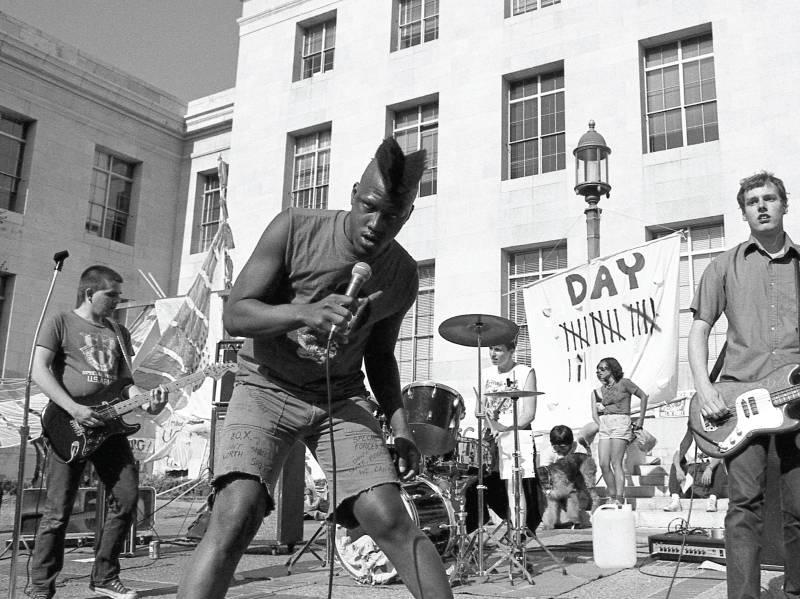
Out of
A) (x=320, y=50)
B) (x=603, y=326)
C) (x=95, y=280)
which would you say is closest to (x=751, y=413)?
(x=95, y=280)

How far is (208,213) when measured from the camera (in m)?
23.7

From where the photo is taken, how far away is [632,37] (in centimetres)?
1504

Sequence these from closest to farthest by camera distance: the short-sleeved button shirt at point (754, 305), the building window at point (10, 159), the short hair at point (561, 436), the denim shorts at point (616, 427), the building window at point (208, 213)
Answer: the short-sleeved button shirt at point (754, 305), the denim shorts at point (616, 427), the short hair at point (561, 436), the building window at point (10, 159), the building window at point (208, 213)

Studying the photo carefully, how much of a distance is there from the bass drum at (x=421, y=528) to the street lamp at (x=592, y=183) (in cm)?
619

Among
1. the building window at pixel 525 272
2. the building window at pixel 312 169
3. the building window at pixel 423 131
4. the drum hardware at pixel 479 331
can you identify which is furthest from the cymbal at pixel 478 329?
the building window at pixel 312 169

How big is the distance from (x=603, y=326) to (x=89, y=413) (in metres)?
7.93

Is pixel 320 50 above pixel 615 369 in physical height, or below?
above

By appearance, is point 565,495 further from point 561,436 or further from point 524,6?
point 524,6

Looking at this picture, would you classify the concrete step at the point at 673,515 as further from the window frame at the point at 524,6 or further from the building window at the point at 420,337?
the window frame at the point at 524,6

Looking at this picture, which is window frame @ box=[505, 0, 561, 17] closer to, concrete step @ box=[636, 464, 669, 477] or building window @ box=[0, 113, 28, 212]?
concrete step @ box=[636, 464, 669, 477]

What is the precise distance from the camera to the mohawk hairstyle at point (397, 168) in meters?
2.48

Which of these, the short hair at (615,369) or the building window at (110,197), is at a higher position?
the building window at (110,197)

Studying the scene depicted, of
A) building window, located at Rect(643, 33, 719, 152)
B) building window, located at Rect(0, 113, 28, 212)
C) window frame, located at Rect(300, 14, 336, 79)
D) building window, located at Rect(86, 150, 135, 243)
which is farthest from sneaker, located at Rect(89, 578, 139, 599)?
building window, located at Rect(86, 150, 135, 243)

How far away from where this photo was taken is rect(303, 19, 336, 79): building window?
20.2 meters
